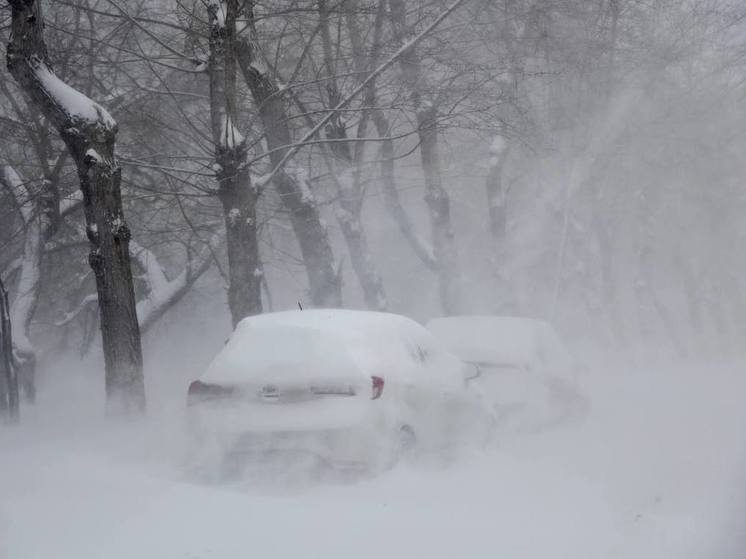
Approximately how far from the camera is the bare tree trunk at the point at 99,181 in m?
8.39

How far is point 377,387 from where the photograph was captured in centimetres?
622

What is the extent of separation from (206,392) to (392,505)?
1682 millimetres

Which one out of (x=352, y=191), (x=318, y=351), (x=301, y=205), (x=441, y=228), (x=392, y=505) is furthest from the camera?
(x=441, y=228)

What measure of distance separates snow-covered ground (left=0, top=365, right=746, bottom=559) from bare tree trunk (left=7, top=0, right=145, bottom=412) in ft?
2.20

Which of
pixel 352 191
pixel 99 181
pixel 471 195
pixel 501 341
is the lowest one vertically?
pixel 501 341

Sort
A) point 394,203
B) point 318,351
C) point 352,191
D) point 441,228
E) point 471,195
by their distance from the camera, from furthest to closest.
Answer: point 471,195 < point 394,203 < point 441,228 < point 352,191 < point 318,351

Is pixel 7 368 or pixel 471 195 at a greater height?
pixel 471 195

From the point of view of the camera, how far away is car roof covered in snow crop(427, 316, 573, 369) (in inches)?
376

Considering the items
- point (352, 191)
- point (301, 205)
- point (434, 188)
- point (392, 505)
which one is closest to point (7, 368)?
point (301, 205)

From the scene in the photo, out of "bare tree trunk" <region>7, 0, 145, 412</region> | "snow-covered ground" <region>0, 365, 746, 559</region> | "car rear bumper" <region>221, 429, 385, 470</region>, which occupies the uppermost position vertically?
"bare tree trunk" <region>7, 0, 145, 412</region>

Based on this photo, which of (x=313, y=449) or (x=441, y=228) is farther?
(x=441, y=228)

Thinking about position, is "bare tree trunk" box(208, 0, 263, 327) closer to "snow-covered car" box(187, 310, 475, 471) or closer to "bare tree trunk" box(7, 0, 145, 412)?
"bare tree trunk" box(7, 0, 145, 412)

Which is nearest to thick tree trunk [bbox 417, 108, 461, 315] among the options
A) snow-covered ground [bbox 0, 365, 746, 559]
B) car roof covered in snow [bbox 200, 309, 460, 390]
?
snow-covered ground [bbox 0, 365, 746, 559]

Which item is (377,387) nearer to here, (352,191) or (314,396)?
(314,396)
